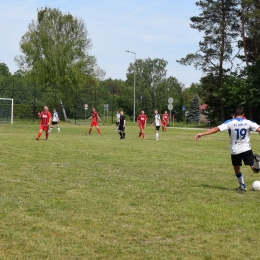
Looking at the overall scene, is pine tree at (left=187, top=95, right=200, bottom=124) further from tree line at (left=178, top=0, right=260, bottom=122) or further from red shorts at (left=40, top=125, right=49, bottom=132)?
red shorts at (left=40, top=125, right=49, bottom=132)

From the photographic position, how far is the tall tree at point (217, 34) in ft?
180

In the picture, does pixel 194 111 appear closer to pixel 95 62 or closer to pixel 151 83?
pixel 151 83

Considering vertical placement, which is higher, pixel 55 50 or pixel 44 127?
pixel 55 50

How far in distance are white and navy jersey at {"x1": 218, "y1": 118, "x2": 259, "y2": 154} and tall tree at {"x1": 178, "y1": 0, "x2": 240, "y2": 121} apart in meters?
45.8

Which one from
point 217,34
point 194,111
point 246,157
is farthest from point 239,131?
point 194,111

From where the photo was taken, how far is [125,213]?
7277mm

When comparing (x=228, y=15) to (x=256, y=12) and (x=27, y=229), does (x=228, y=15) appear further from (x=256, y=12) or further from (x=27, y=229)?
(x=27, y=229)

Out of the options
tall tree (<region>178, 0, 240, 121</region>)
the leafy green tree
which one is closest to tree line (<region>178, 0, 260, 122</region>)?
tall tree (<region>178, 0, 240, 121</region>)

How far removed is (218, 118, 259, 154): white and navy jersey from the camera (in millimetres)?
9594

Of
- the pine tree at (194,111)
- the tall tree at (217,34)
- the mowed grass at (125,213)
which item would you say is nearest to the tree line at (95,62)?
the tall tree at (217,34)

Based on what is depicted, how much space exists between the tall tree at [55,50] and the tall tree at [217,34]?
15.9 metres

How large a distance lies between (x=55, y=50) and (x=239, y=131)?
56.3 meters

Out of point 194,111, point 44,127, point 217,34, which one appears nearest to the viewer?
point 44,127

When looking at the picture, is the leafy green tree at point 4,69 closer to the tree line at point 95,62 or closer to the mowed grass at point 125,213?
the tree line at point 95,62
